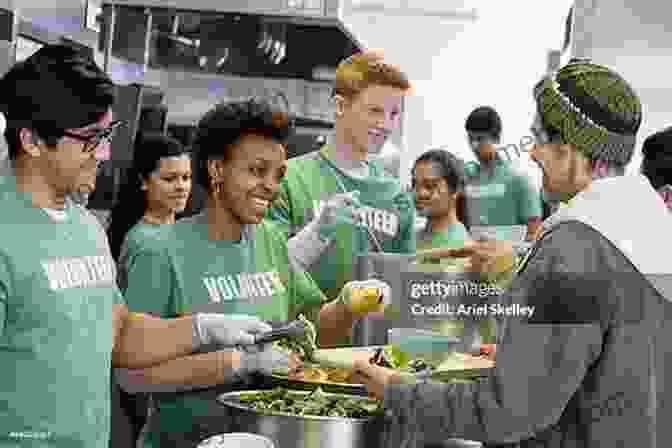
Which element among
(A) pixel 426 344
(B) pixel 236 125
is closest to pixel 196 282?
(B) pixel 236 125

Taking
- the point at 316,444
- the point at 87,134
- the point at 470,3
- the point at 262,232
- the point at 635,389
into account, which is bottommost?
the point at 316,444

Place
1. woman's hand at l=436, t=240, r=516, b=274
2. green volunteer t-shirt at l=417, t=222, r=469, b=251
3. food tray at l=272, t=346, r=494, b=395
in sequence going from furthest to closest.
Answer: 1. green volunteer t-shirt at l=417, t=222, r=469, b=251
2. woman's hand at l=436, t=240, r=516, b=274
3. food tray at l=272, t=346, r=494, b=395

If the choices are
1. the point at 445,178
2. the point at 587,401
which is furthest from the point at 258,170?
the point at 445,178

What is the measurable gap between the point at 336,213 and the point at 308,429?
82 centimetres

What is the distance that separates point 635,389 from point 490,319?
0.49 metres

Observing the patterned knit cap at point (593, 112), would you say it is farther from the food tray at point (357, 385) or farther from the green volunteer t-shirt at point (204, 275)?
the green volunteer t-shirt at point (204, 275)

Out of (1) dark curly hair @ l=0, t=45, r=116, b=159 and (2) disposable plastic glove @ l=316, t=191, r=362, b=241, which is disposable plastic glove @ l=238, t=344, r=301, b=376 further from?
(2) disposable plastic glove @ l=316, t=191, r=362, b=241

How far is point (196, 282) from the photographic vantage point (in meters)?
1.65

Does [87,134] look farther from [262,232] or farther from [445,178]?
[445,178]

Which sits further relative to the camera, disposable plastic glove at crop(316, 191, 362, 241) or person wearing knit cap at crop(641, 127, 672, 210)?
disposable plastic glove at crop(316, 191, 362, 241)

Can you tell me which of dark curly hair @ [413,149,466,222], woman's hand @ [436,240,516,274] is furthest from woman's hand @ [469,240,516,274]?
dark curly hair @ [413,149,466,222]

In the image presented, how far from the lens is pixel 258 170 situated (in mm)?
1726

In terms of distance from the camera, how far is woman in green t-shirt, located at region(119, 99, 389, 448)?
156 centimetres

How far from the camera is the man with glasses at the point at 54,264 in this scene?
126 centimetres
